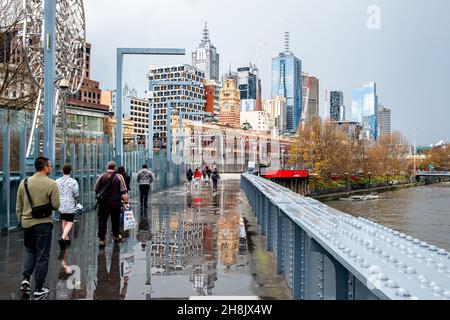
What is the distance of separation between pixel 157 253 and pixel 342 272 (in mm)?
6883

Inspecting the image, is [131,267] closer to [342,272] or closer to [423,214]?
[342,272]

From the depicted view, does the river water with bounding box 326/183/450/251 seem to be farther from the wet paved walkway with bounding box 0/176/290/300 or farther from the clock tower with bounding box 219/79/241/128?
the clock tower with bounding box 219/79/241/128

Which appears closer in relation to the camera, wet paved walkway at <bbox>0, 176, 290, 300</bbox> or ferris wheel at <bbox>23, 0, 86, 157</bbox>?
wet paved walkway at <bbox>0, 176, 290, 300</bbox>

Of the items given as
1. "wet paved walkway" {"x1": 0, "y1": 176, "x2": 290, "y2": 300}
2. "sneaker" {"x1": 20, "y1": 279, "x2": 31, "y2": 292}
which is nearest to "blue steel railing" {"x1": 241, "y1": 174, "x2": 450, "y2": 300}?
"wet paved walkway" {"x1": 0, "y1": 176, "x2": 290, "y2": 300}

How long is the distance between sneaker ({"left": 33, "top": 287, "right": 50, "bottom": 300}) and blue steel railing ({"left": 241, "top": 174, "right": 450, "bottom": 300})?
3261 mm

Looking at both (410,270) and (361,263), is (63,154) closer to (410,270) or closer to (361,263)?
(361,263)

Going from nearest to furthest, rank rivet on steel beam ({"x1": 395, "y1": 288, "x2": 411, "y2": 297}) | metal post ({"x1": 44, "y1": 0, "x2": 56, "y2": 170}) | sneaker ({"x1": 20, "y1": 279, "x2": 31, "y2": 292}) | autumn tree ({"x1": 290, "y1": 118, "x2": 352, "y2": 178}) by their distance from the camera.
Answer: rivet on steel beam ({"x1": 395, "y1": 288, "x2": 411, "y2": 297}) < sneaker ({"x1": 20, "y1": 279, "x2": 31, "y2": 292}) < metal post ({"x1": 44, "y1": 0, "x2": 56, "y2": 170}) < autumn tree ({"x1": 290, "y1": 118, "x2": 352, "y2": 178})

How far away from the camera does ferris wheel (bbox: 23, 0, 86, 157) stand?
17.7 meters

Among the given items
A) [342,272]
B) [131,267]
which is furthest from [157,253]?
[342,272]

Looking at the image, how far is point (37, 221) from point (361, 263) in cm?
490

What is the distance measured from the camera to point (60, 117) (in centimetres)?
1969

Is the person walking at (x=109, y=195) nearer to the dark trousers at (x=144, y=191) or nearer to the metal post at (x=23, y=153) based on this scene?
the metal post at (x=23, y=153)

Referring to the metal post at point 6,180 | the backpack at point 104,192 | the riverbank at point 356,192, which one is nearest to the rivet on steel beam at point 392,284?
the backpack at point 104,192

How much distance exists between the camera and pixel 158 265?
28.9 feet
